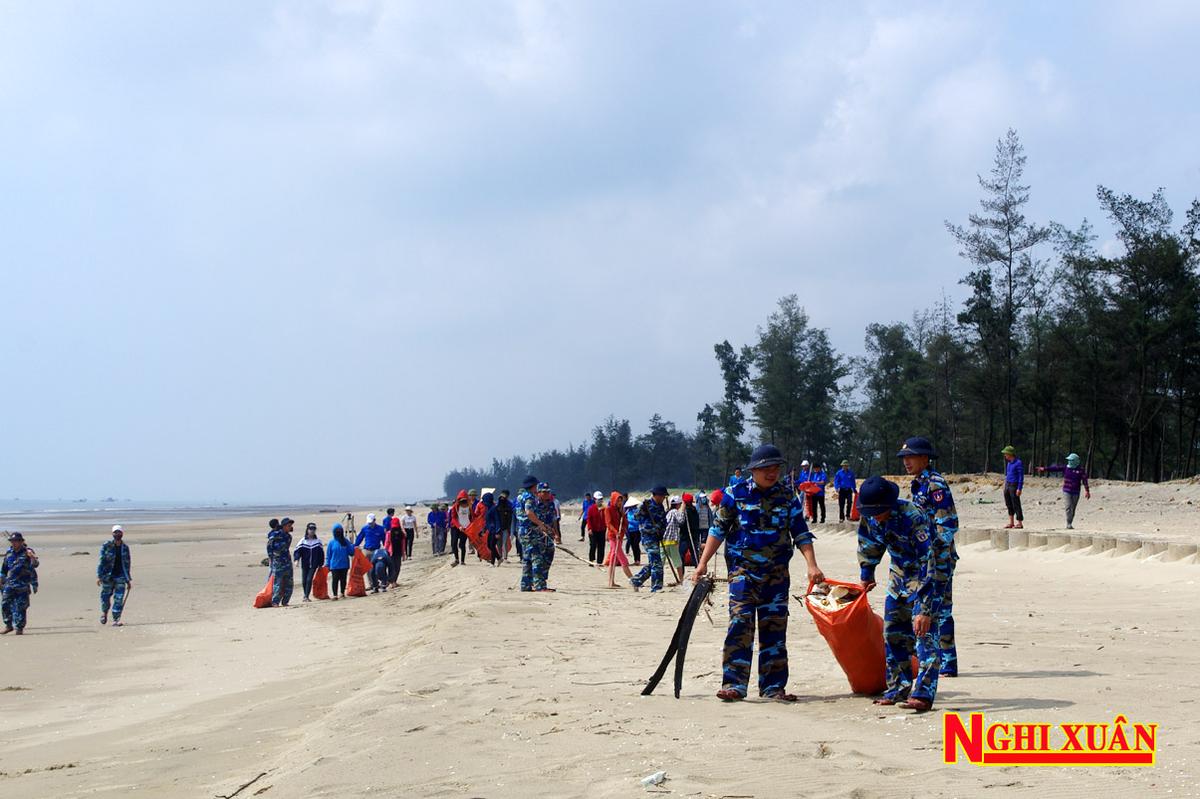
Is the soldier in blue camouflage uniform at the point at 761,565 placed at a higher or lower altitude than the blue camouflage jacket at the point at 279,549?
higher

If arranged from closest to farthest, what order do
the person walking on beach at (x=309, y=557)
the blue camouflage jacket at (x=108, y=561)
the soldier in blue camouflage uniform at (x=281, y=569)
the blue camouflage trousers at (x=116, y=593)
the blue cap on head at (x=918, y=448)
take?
the blue cap on head at (x=918, y=448) < the blue camouflage jacket at (x=108, y=561) < the blue camouflage trousers at (x=116, y=593) < the soldier in blue camouflage uniform at (x=281, y=569) < the person walking on beach at (x=309, y=557)

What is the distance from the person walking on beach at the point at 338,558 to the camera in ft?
70.9

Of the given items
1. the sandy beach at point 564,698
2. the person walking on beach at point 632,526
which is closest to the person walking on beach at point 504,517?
the person walking on beach at point 632,526

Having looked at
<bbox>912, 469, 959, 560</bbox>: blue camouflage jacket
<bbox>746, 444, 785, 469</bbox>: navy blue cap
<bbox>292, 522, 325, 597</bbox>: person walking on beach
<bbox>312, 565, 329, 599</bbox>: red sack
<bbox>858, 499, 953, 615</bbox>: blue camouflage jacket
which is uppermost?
<bbox>746, 444, 785, 469</bbox>: navy blue cap

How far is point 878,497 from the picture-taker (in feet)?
22.9

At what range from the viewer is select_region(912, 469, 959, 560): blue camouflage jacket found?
7.34m

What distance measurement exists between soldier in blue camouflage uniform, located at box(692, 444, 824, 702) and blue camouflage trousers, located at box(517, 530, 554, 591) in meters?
9.59

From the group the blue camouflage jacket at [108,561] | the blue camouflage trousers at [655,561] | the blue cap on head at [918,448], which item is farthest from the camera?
the blue camouflage jacket at [108,561]

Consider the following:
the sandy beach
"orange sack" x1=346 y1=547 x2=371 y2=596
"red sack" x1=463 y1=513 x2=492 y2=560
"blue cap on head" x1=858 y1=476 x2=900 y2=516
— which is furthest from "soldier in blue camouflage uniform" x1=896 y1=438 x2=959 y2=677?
"red sack" x1=463 y1=513 x2=492 y2=560

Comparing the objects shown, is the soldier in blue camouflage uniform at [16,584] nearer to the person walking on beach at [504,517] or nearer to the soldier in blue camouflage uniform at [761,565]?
the person walking on beach at [504,517]

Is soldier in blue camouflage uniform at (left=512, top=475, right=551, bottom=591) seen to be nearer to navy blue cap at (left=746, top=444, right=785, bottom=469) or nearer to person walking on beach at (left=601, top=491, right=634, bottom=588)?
person walking on beach at (left=601, top=491, right=634, bottom=588)

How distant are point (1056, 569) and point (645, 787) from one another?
45.5 ft

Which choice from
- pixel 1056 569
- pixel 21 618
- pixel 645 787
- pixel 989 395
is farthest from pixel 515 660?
pixel 989 395

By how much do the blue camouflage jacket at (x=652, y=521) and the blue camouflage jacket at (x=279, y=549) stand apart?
7.60 m
